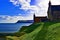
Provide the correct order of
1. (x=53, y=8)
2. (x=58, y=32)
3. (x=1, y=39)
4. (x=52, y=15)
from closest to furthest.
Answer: (x=58, y=32)
(x=1, y=39)
(x=52, y=15)
(x=53, y=8)

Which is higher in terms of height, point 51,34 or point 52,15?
point 51,34

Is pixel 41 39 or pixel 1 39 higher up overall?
pixel 41 39

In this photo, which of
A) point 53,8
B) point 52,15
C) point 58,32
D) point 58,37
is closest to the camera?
point 58,37

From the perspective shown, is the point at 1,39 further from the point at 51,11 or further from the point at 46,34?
the point at 51,11

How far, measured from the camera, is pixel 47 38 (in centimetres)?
1205

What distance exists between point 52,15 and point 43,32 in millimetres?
112949

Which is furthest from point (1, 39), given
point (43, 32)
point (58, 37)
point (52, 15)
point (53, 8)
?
point (53, 8)

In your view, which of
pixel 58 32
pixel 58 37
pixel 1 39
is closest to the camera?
pixel 58 37

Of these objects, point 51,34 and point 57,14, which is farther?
point 57,14

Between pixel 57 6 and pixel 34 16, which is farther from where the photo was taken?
pixel 57 6

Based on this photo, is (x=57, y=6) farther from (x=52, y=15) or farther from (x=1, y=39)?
(x=1, y=39)

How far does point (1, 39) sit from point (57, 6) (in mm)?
116319

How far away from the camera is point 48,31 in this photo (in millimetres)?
13633

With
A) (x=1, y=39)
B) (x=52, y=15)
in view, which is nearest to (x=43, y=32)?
(x=1, y=39)
